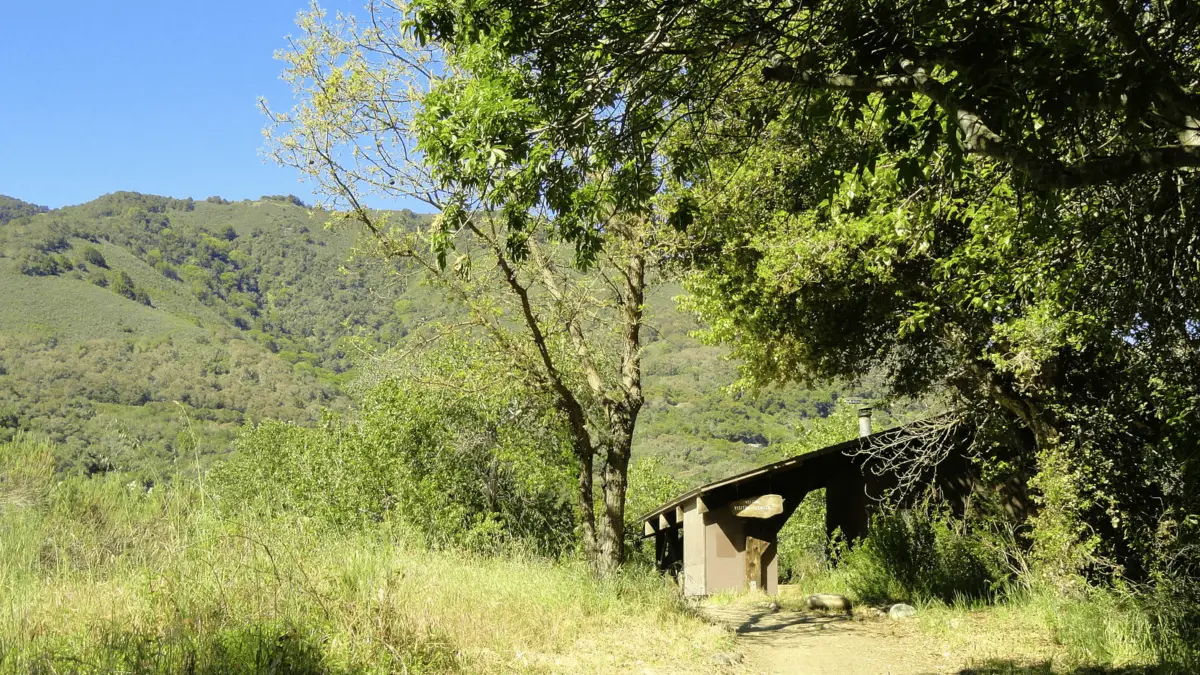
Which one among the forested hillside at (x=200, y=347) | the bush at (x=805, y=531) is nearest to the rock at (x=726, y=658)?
the forested hillside at (x=200, y=347)

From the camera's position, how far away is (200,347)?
415ft

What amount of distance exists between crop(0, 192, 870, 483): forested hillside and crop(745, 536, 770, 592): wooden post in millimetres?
5624

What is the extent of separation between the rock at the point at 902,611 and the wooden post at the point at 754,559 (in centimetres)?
823

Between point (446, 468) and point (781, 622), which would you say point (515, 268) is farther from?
point (446, 468)

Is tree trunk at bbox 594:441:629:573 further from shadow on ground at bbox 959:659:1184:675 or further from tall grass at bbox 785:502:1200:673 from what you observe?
shadow on ground at bbox 959:659:1184:675

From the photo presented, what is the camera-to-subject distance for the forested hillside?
3492 inches

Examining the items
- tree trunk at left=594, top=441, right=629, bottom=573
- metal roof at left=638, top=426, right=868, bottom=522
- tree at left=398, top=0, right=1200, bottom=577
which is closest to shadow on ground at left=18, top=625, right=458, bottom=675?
tree at left=398, top=0, right=1200, bottom=577

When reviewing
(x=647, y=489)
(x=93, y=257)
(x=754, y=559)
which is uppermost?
(x=93, y=257)

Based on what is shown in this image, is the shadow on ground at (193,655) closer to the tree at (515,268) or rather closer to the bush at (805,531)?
the tree at (515,268)

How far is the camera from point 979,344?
40.1ft

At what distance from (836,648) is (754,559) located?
10.7 metres

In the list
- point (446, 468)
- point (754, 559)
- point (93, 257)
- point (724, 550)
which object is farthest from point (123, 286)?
point (754, 559)

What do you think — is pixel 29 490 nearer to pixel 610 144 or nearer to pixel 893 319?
pixel 610 144

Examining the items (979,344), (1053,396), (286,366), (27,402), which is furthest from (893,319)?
(286,366)
